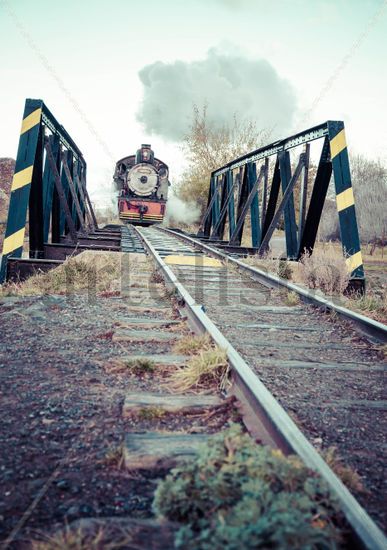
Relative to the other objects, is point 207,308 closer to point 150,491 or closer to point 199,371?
point 199,371

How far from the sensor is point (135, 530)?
1.20m

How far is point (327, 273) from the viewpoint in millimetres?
5266

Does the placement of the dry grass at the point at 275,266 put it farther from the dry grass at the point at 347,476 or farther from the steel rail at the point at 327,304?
the dry grass at the point at 347,476

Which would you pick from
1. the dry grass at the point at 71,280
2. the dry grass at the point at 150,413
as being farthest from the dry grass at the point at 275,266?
the dry grass at the point at 150,413

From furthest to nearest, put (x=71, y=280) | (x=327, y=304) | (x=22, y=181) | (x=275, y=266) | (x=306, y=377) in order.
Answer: (x=275, y=266) → (x=22, y=181) → (x=71, y=280) → (x=327, y=304) → (x=306, y=377)

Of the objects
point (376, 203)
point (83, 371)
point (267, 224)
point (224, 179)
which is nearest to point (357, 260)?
point (267, 224)

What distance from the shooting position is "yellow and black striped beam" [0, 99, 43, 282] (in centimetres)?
512

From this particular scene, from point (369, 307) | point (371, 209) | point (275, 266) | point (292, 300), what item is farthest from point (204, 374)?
point (371, 209)

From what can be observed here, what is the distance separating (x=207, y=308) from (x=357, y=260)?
2159 millimetres

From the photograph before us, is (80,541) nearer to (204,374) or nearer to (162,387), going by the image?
(162,387)

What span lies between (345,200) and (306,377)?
→ 3392mm

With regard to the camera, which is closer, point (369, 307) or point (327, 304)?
point (327, 304)

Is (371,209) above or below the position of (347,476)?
above

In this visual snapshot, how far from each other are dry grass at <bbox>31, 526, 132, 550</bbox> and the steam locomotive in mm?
20010
